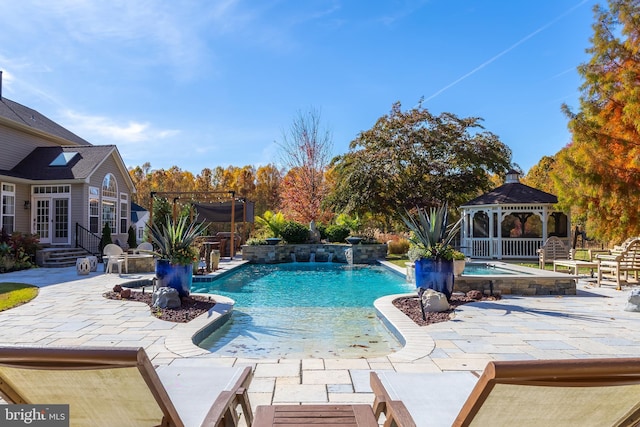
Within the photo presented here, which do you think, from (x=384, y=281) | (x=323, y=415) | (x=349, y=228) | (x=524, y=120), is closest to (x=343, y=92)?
(x=349, y=228)

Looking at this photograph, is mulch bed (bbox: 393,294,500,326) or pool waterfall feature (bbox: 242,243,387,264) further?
pool waterfall feature (bbox: 242,243,387,264)

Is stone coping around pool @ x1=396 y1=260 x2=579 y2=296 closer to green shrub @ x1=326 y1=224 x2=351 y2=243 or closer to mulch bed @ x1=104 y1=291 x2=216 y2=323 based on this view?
mulch bed @ x1=104 y1=291 x2=216 y2=323

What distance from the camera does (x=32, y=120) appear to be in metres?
17.8

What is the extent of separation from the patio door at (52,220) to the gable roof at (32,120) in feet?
11.1

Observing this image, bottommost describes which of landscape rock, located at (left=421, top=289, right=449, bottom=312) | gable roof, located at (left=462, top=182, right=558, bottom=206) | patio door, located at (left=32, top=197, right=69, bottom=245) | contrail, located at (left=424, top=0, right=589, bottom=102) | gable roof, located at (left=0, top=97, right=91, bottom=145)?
landscape rock, located at (left=421, top=289, right=449, bottom=312)

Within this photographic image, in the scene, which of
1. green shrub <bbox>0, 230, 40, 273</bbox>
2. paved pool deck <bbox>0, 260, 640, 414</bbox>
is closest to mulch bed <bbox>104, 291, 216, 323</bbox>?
paved pool deck <bbox>0, 260, 640, 414</bbox>

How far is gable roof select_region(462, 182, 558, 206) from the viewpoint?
16.1m

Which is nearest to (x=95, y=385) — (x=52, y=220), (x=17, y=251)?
(x=17, y=251)

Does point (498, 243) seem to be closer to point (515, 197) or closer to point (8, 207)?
point (515, 197)

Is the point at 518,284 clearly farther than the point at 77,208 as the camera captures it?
No

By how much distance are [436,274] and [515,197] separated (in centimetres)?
1172

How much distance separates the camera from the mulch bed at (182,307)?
575cm

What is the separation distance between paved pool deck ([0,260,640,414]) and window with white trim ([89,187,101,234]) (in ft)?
32.4

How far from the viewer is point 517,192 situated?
55.1 feet
